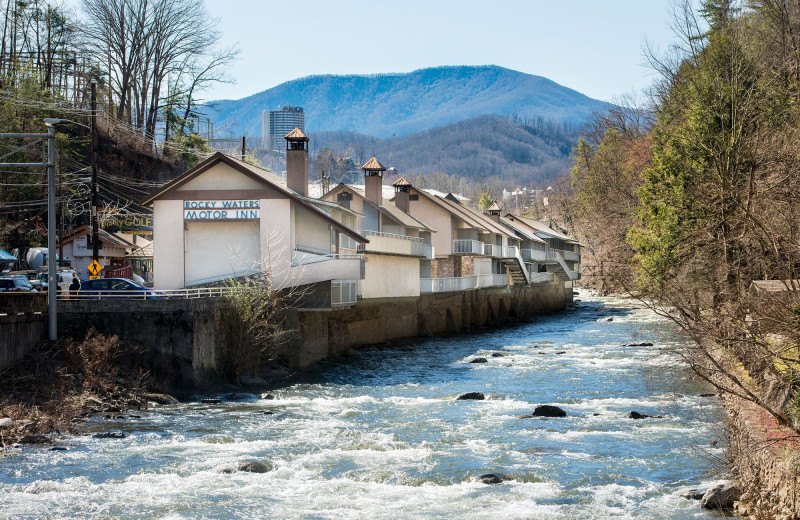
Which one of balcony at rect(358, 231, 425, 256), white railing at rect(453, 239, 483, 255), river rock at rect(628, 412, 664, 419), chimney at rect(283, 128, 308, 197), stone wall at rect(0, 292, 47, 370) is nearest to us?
river rock at rect(628, 412, 664, 419)

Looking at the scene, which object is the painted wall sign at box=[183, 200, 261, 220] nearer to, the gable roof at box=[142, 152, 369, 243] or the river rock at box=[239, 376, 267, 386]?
the gable roof at box=[142, 152, 369, 243]

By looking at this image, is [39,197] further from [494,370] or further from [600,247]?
[600,247]

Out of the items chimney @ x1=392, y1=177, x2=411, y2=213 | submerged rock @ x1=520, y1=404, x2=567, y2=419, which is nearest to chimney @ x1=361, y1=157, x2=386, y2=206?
chimney @ x1=392, y1=177, x2=411, y2=213

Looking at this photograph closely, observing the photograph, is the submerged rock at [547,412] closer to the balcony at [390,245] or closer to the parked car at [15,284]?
the balcony at [390,245]

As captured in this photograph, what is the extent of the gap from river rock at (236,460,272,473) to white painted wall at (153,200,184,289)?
20415 millimetres

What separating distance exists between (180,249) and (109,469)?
20480 millimetres

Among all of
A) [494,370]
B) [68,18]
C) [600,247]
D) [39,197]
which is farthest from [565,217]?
[494,370]

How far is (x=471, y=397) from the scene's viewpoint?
30.3 m

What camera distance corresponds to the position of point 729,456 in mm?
17672

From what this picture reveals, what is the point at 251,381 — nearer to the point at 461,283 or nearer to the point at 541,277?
the point at 461,283

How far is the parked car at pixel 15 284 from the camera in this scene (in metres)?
39.1

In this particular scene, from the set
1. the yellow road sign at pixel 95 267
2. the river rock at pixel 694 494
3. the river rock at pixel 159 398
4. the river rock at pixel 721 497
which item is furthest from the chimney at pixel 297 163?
the river rock at pixel 721 497

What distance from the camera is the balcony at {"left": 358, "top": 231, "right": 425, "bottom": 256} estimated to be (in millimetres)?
47891

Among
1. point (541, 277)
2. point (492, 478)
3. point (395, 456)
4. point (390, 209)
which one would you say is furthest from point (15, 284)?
point (541, 277)
